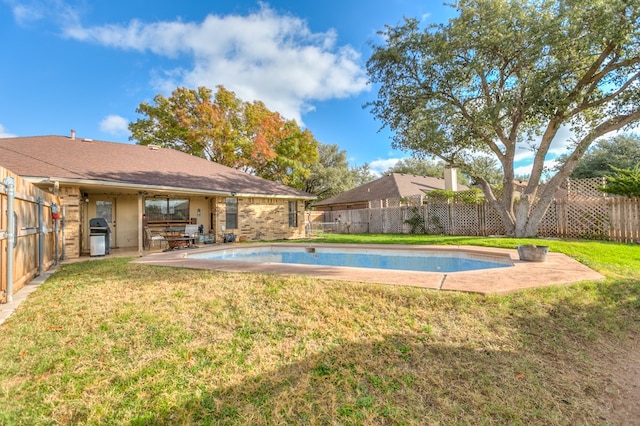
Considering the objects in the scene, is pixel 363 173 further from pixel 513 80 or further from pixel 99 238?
pixel 99 238

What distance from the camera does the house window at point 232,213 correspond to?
1412cm

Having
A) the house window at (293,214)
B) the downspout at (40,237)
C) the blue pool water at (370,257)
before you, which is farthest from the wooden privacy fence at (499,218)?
the downspout at (40,237)

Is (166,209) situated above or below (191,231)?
above

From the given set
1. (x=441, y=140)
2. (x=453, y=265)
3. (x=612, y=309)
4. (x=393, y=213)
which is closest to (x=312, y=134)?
(x=393, y=213)

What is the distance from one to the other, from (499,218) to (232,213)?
42.0ft

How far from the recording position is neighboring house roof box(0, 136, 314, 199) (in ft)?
32.4

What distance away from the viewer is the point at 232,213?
14.3 metres

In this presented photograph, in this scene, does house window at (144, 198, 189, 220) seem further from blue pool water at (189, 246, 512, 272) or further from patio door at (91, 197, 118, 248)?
blue pool water at (189, 246, 512, 272)

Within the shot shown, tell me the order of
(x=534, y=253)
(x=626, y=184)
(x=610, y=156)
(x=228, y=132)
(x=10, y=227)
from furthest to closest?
1. (x=610, y=156)
2. (x=228, y=132)
3. (x=626, y=184)
4. (x=534, y=253)
5. (x=10, y=227)

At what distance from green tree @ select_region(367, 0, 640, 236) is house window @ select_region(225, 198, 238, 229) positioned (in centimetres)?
836

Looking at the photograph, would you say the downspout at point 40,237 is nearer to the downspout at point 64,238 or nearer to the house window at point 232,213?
the downspout at point 64,238

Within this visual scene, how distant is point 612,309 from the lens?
12.6 ft

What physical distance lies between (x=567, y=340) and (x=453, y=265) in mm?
5304

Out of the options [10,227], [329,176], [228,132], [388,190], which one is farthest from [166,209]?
[329,176]
